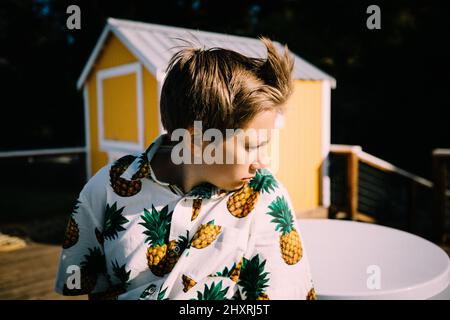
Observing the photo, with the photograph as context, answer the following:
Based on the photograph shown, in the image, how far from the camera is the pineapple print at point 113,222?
1.22 m

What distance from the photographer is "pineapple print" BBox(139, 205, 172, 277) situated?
1188mm

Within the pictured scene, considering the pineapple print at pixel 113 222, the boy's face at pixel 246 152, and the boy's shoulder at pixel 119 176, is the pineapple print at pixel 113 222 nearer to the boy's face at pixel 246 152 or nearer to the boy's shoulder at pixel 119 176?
the boy's shoulder at pixel 119 176

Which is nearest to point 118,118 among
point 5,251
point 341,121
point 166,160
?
point 5,251

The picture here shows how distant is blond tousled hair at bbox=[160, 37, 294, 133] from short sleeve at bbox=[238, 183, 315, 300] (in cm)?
27

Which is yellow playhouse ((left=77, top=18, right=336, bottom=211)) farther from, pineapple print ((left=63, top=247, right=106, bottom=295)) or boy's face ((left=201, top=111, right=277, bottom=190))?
boy's face ((left=201, top=111, right=277, bottom=190))

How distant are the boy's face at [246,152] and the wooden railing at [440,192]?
444 centimetres

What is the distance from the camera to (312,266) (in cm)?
181

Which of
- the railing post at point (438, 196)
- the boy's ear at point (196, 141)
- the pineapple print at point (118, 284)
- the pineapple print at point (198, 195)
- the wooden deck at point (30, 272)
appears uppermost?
the boy's ear at point (196, 141)

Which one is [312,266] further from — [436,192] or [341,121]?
[341,121]

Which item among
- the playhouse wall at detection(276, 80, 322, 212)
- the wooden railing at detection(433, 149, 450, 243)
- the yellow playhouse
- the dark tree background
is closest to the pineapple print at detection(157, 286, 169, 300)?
the yellow playhouse

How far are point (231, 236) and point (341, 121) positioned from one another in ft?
44.6

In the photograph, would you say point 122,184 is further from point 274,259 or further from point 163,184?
point 274,259

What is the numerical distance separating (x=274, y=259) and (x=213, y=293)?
20 centimetres

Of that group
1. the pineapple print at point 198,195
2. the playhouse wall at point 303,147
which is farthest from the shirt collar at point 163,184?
the playhouse wall at point 303,147
